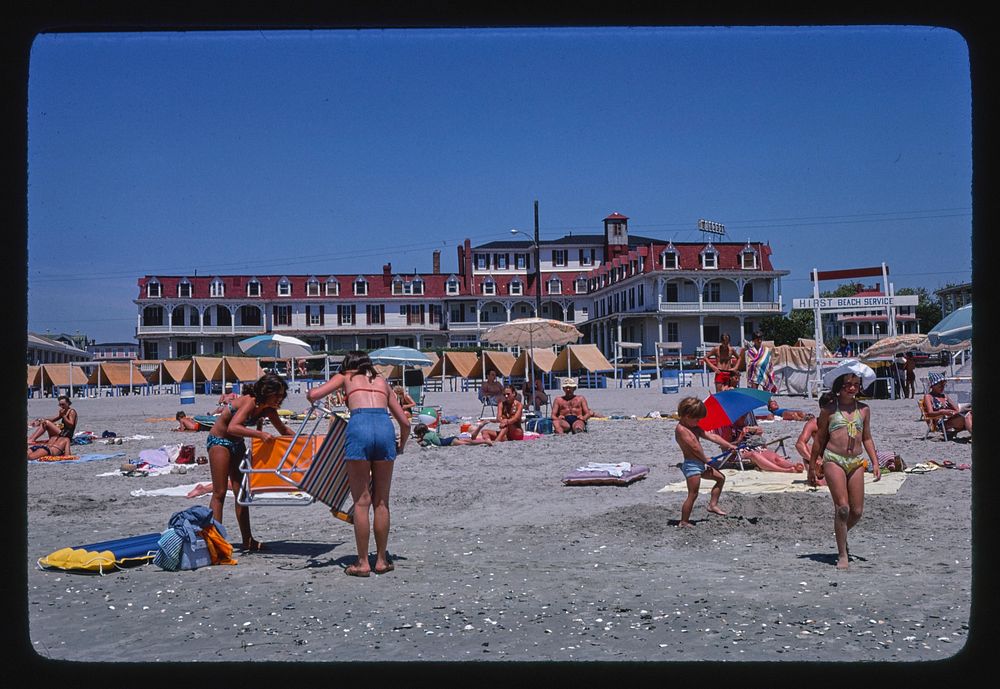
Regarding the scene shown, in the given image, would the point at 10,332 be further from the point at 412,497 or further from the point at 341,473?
the point at 412,497

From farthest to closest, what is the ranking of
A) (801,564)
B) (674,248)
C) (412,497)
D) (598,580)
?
(674,248) → (412,497) → (801,564) → (598,580)

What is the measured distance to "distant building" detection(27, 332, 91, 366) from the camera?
137 ft

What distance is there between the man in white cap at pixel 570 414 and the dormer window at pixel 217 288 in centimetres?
4499

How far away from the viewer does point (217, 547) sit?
5.76 metres

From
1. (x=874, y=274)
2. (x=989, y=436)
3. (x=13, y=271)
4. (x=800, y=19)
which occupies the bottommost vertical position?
(x=989, y=436)

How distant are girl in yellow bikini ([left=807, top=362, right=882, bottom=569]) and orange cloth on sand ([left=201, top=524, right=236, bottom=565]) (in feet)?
12.8

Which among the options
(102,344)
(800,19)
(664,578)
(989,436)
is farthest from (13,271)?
(102,344)

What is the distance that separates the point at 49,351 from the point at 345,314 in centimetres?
1771

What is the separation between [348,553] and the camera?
6.21 meters

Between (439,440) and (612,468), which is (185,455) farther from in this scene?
(612,468)

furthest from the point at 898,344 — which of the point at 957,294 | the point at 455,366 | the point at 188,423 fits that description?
the point at 188,423

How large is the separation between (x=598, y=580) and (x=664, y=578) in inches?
15.9

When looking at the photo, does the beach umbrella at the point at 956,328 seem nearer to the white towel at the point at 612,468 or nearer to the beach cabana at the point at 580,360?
the white towel at the point at 612,468

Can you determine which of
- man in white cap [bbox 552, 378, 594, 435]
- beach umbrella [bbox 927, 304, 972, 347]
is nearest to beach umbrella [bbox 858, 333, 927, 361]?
beach umbrella [bbox 927, 304, 972, 347]
